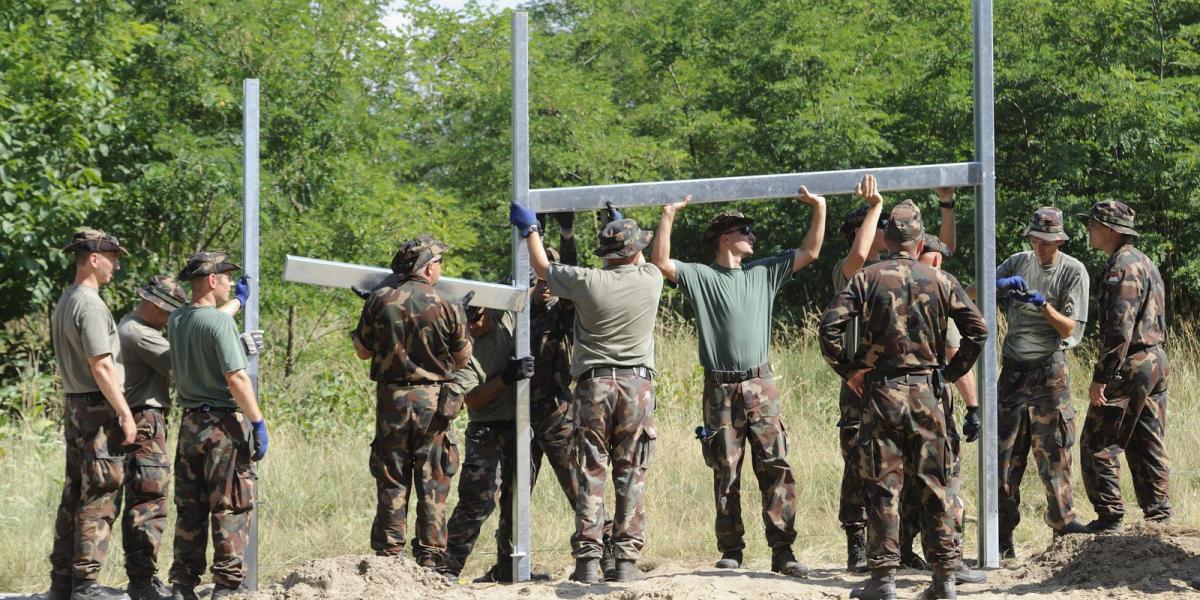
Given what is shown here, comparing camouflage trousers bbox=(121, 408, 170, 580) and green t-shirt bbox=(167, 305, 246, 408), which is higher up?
green t-shirt bbox=(167, 305, 246, 408)

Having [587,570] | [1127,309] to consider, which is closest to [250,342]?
[587,570]

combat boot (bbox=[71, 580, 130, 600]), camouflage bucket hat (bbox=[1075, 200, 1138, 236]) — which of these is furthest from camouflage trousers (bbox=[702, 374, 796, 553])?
combat boot (bbox=[71, 580, 130, 600])

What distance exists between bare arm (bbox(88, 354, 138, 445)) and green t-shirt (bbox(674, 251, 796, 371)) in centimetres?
301

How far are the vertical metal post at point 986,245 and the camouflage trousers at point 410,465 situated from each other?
2.89m

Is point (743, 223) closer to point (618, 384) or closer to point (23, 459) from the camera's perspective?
point (618, 384)

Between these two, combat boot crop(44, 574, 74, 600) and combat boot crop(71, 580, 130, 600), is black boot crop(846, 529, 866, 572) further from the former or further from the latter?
combat boot crop(44, 574, 74, 600)

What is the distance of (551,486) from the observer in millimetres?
9727

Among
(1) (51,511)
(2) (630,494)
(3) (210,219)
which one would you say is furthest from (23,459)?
(2) (630,494)

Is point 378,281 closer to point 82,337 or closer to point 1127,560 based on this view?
point 82,337

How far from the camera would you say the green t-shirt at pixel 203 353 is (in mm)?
6797

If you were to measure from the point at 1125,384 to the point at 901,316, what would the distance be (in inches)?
78.1

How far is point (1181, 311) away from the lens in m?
14.8

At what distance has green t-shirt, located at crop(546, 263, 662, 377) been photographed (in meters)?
7.10

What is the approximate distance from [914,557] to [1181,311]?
8848 mm
